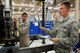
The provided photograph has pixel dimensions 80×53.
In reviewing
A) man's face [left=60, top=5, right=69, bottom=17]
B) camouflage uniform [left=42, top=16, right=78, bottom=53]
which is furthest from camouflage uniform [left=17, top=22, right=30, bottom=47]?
man's face [left=60, top=5, right=69, bottom=17]

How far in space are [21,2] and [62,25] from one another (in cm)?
1445

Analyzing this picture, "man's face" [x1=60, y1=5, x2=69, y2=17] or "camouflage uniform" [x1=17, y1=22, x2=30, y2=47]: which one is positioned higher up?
"man's face" [x1=60, y1=5, x2=69, y2=17]

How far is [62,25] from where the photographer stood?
280cm

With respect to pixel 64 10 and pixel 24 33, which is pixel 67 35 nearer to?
pixel 64 10

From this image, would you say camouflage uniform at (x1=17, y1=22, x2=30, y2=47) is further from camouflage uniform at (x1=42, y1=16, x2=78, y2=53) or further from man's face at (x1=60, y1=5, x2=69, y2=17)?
man's face at (x1=60, y1=5, x2=69, y2=17)

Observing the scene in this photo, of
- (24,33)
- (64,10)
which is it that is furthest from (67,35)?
(24,33)

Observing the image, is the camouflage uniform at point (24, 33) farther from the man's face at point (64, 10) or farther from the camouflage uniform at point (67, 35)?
the man's face at point (64, 10)

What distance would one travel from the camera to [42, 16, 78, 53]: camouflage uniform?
8.63 ft

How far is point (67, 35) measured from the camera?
108 inches

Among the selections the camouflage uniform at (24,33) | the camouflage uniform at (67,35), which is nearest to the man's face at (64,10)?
the camouflage uniform at (67,35)

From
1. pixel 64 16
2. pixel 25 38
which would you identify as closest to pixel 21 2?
pixel 25 38

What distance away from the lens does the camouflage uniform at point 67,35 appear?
2631mm

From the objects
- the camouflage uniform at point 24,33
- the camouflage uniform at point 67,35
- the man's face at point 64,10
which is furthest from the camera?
the camouflage uniform at point 24,33

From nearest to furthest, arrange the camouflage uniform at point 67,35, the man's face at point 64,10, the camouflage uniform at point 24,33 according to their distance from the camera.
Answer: the camouflage uniform at point 67,35
the man's face at point 64,10
the camouflage uniform at point 24,33
